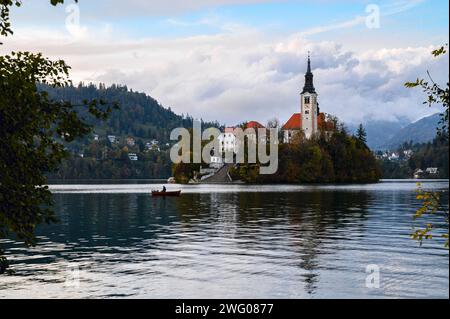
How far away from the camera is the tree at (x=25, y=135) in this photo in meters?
15.7

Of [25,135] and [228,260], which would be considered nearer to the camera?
[25,135]

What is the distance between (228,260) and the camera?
3781 centimetres

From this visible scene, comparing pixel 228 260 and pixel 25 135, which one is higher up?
pixel 25 135

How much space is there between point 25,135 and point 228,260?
76.9 ft

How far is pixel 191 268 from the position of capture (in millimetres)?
34719

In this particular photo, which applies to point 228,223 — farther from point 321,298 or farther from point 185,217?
point 321,298

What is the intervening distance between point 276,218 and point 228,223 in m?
7.32

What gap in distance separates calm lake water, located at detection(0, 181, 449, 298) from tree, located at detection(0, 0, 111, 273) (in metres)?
12.1

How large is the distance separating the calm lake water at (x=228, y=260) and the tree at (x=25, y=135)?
1209cm

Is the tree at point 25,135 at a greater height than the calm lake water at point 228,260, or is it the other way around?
the tree at point 25,135

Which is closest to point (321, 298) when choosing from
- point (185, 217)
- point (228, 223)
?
point (228, 223)

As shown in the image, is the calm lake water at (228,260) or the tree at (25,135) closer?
the tree at (25,135)

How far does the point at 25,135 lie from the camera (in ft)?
53.2

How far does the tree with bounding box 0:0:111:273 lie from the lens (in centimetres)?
1566
